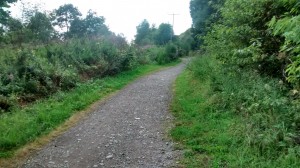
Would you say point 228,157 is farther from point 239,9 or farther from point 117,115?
point 239,9

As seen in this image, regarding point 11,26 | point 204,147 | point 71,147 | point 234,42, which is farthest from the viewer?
point 11,26

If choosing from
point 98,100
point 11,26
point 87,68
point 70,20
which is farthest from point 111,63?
point 70,20

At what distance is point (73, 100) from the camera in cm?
947

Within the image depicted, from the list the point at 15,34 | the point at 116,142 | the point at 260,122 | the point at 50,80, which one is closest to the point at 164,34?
the point at 15,34

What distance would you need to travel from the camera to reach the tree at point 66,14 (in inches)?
1960

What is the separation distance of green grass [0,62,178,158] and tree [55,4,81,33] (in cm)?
4119

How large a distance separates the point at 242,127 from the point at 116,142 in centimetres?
265

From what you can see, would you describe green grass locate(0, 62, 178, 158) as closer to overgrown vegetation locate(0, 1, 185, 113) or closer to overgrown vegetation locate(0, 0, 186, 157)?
overgrown vegetation locate(0, 0, 186, 157)

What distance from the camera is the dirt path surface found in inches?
205

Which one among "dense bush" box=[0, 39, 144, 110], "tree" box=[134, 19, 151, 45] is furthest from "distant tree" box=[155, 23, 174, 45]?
"dense bush" box=[0, 39, 144, 110]

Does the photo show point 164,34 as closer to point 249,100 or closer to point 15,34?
point 15,34

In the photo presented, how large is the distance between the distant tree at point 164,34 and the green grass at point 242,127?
34.4 meters

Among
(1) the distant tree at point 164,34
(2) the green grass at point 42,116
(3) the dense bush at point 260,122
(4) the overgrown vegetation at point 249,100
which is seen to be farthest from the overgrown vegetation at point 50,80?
(1) the distant tree at point 164,34

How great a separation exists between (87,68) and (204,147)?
953 cm
